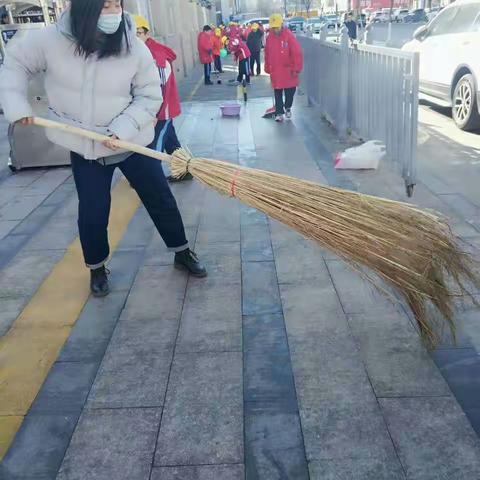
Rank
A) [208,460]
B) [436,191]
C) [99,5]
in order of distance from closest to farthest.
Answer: [208,460] → [99,5] → [436,191]

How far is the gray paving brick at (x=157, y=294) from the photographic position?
10.8 ft

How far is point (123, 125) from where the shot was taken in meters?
2.98

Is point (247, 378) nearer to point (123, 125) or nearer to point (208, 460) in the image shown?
point (208, 460)

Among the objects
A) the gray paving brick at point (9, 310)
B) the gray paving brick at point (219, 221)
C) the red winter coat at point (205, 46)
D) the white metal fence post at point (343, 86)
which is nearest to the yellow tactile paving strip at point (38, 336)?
the gray paving brick at point (9, 310)

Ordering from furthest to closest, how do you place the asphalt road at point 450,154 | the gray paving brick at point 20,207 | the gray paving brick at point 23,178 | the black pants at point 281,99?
the black pants at point 281,99 → the gray paving brick at point 23,178 → the asphalt road at point 450,154 → the gray paving brick at point 20,207

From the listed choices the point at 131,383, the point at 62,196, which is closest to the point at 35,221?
the point at 62,196

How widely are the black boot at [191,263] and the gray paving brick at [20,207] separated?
208 cm

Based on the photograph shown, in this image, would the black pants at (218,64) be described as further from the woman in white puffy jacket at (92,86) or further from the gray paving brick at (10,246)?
the woman in white puffy jacket at (92,86)

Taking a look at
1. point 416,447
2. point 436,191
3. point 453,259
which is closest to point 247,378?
point 416,447

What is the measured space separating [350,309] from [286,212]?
2.83 feet

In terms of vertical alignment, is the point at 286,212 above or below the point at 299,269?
above

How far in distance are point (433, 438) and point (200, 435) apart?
38.5 inches

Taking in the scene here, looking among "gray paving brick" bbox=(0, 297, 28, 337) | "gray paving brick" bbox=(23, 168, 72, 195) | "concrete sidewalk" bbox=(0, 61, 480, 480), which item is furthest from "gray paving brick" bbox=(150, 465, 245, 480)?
"gray paving brick" bbox=(23, 168, 72, 195)

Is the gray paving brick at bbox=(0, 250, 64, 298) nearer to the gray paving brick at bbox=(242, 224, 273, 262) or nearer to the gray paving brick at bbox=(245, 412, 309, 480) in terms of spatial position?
the gray paving brick at bbox=(242, 224, 273, 262)
